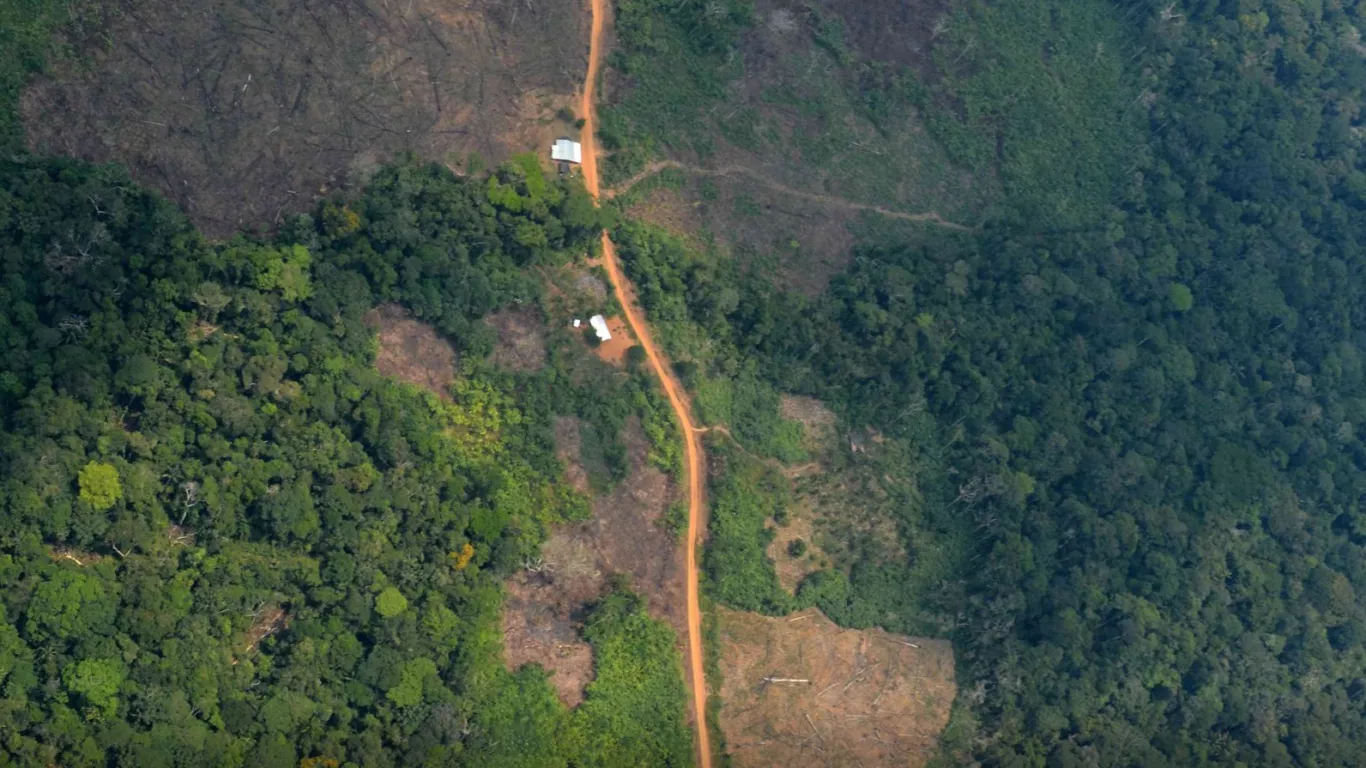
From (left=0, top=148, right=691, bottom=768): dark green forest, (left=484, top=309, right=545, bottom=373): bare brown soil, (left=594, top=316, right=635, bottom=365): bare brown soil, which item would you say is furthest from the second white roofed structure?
(left=484, top=309, right=545, bottom=373): bare brown soil

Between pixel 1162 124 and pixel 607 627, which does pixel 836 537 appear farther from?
pixel 1162 124

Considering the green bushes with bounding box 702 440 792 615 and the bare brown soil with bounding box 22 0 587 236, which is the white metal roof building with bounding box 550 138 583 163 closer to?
the bare brown soil with bounding box 22 0 587 236

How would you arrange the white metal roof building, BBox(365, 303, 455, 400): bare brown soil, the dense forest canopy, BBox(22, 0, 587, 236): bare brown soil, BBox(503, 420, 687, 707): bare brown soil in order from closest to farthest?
the dense forest canopy
BBox(503, 420, 687, 707): bare brown soil
BBox(22, 0, 587, 236): bare brown soil
BBox(365, 303, 455, 400): bare brown soil
the white metal roof building

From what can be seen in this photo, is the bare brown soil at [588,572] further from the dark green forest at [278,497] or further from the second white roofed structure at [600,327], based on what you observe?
the second white roofed structure at [600,327]

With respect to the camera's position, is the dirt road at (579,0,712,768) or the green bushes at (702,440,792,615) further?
the green bushes at (702,440,792,615)

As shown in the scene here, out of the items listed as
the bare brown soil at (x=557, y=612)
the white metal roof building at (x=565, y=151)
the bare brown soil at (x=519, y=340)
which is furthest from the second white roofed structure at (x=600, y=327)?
the bare brown soil at (x=557, y=612)

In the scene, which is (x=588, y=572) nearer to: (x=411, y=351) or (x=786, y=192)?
(x=411, y=351)
